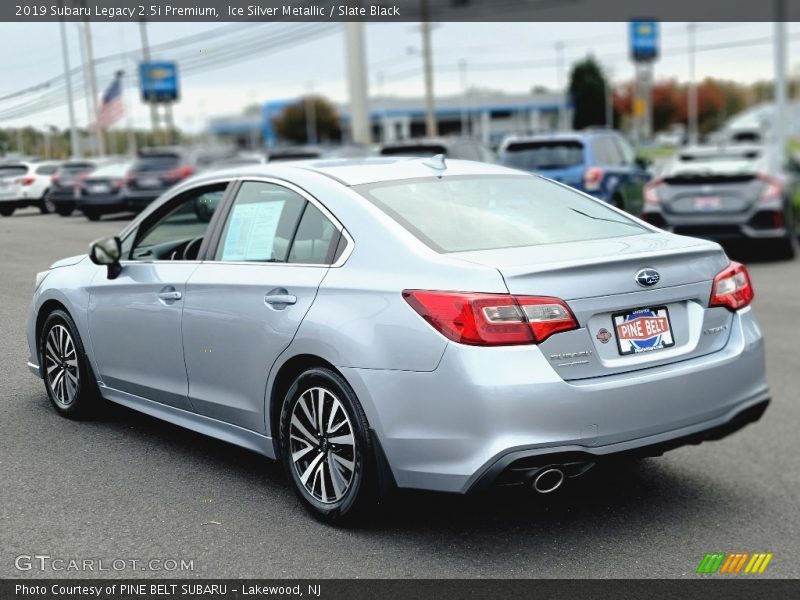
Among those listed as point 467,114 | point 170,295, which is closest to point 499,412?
point 170,295

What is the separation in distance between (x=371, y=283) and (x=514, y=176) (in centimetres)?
133

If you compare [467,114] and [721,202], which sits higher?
[467,114]

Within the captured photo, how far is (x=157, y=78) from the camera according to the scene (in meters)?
6.11

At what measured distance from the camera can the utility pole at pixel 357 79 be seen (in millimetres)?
25109

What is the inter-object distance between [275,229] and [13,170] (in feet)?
3.51

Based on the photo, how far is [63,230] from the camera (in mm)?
4434

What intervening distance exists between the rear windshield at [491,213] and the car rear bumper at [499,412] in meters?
0.58

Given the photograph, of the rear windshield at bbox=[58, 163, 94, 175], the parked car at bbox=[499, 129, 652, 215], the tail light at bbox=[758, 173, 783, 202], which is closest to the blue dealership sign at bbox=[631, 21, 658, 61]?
the tail light at bbox=[758, 173, 783, 202]

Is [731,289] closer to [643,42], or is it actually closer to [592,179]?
[592,179]

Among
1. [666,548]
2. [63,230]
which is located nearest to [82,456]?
[63,230]

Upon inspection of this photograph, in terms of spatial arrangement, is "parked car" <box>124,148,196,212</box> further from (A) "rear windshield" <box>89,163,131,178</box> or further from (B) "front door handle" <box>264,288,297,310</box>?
(B) "front door handle" <box>264,288,297,310</box>

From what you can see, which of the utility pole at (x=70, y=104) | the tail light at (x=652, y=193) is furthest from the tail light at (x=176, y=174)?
the tail light at (x=652, y=193)

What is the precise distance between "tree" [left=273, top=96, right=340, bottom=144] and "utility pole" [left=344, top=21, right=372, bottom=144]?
3060 inches

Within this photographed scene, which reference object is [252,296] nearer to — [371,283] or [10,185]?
[371,283]
